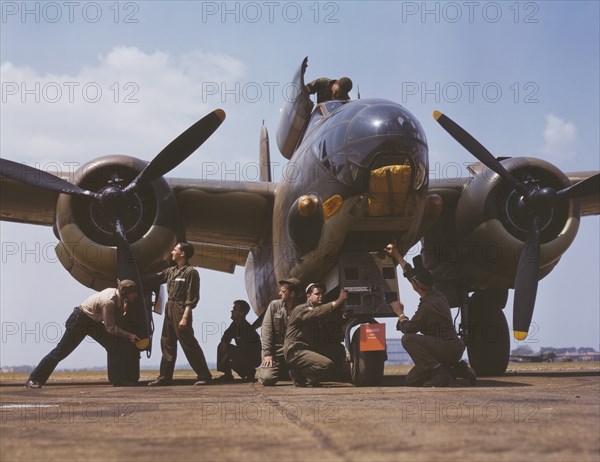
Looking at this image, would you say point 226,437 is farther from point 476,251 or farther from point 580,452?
point 476,251

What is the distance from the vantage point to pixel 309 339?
33.0 feet

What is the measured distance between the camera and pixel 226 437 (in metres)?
3.81

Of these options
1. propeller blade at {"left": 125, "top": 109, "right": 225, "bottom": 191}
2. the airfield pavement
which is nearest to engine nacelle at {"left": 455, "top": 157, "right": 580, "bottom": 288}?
propeller blade at {"left": 125, "top": 109, "right": 225, "bottom": 191}

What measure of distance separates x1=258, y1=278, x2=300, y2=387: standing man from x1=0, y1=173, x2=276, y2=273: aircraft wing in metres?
3.40

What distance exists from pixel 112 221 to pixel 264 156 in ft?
29.8

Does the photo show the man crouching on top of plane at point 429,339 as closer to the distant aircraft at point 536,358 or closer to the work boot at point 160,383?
the work boot at point 160,383

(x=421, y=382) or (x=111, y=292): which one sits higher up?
(x=111, y=292)

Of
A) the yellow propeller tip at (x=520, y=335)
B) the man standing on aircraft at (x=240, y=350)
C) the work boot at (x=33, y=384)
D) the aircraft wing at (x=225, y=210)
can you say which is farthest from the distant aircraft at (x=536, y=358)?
the work boot at (x=33, y=384)

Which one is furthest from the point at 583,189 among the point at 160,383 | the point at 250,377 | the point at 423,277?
the point at 160,383

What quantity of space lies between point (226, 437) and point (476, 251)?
400 inches

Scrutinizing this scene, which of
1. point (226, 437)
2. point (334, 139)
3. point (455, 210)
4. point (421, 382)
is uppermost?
point (334, 139)

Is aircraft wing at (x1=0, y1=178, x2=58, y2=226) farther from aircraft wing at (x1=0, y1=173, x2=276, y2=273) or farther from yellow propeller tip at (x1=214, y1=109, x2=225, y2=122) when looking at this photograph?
yellow propeller tip at (x1=214, y1=109, x2=225, y2=122)

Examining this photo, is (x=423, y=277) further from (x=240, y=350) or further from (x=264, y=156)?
(x=264, y=156)

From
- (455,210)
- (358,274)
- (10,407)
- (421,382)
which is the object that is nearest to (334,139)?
(358,274)
